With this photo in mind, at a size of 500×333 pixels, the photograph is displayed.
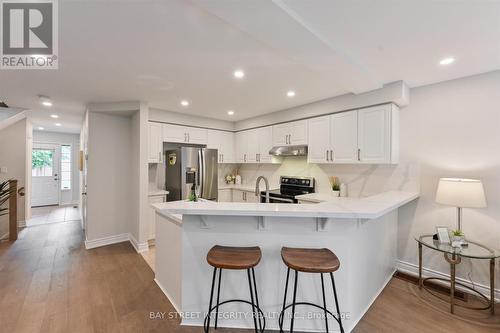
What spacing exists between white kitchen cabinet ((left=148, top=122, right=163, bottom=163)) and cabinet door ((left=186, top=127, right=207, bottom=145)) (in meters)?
0.58

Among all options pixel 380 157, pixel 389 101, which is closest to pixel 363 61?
pixel 389 101

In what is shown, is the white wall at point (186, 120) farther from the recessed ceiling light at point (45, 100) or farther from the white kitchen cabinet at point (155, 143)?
the recessed ceiling light at point (45, 100)

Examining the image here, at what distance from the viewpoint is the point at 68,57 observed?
202 cm

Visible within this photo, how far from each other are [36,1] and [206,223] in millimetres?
1921

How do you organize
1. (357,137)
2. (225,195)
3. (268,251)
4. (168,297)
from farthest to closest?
(225,195) → (357,137) → (168,297) → (268,251)

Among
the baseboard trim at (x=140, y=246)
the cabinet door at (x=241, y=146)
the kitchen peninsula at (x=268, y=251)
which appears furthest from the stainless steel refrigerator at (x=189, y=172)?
the kitchen peninsula at (x=268, y=251)

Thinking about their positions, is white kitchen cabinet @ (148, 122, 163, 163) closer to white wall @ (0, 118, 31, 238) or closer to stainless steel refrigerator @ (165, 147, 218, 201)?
stainless steel refrigerator @ (165, 147, 218, 201)

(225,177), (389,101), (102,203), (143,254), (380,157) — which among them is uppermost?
(389,101)

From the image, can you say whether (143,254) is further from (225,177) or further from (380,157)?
(380,157)

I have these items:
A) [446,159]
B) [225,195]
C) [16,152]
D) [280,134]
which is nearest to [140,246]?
[225,195]

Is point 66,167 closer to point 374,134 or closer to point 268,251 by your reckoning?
point 268,251

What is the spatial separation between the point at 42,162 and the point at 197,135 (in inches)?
235

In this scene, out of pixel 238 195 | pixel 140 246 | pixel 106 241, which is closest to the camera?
pixel 140 246

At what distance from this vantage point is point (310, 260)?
1560mm
